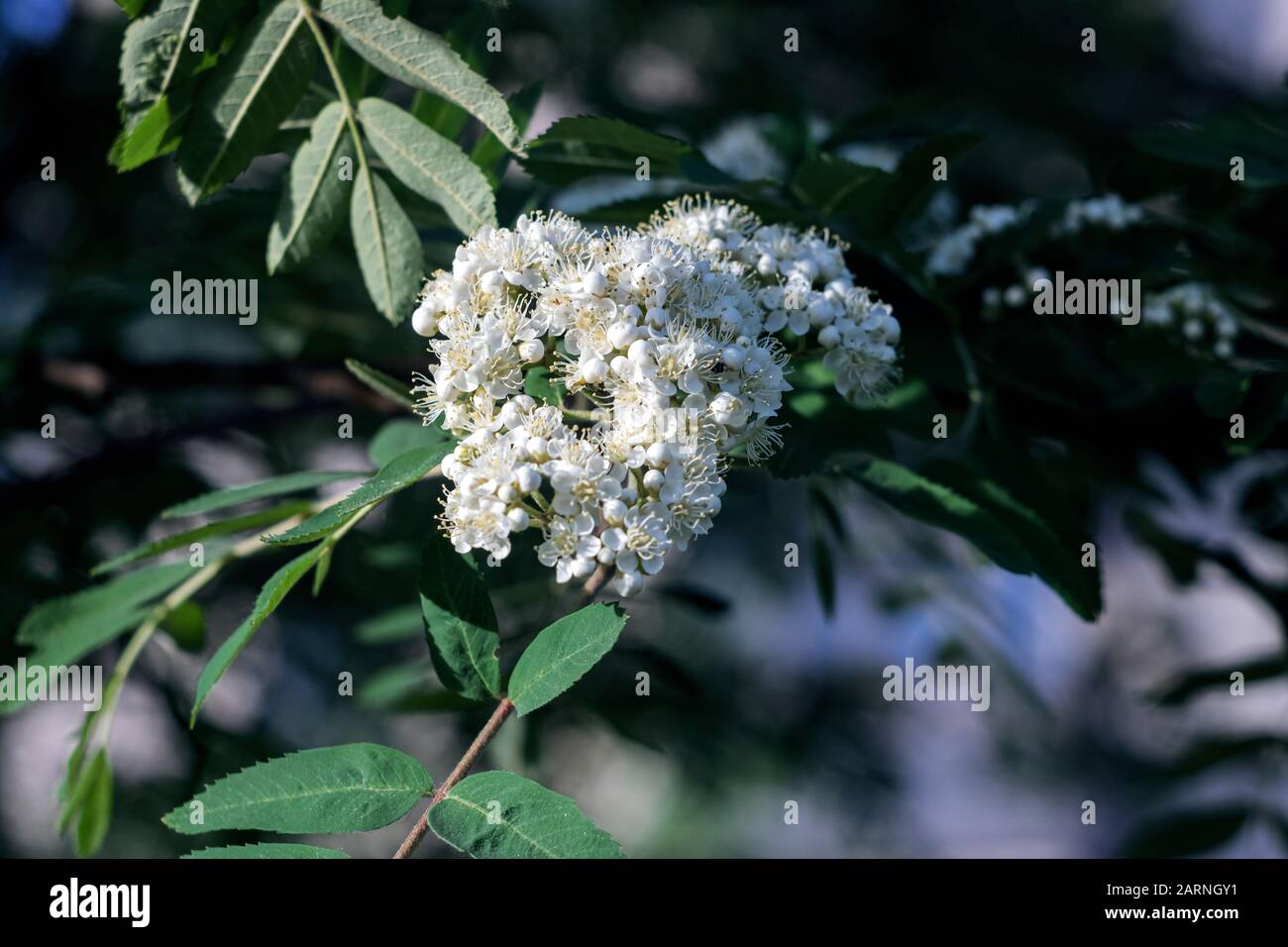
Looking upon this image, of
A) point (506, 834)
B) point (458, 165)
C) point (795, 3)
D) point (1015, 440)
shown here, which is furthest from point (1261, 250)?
point (795, 3)

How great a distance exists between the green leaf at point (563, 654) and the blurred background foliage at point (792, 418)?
14.2 inches

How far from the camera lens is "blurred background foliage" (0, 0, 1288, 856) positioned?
1.85 meters

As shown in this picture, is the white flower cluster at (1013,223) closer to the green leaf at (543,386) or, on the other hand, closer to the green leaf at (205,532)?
the green leaf at (543,386)

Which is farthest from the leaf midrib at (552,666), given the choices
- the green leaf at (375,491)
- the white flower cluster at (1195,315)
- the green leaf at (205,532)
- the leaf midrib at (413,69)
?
the white flower cluster at (1195,315)

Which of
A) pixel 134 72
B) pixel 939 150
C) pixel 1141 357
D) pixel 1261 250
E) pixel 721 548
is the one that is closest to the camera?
pixel 134 72

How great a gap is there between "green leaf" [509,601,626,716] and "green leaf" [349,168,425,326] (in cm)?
51

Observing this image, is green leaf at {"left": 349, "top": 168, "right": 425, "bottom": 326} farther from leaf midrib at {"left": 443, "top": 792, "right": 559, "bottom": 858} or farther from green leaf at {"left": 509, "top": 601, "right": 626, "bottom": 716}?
leaf midrib at {"left": 443, "top": 792, "right": 559, "bottom": 858}

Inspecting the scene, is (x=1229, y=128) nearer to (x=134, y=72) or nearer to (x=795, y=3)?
(x=134, y=72)

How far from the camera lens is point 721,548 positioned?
4297 millimetres

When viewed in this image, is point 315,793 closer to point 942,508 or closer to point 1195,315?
point 942,508

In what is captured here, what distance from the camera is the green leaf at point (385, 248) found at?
1542mm

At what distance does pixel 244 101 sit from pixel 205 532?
1.96 ft

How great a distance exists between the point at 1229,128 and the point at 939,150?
0.56m
